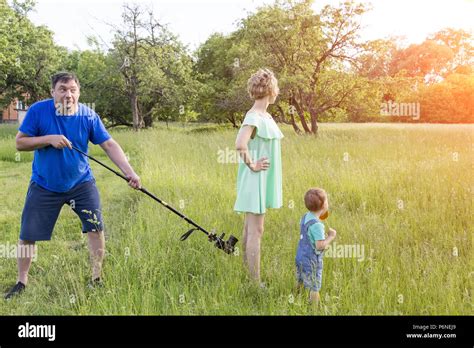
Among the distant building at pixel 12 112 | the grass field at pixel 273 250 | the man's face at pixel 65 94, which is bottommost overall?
the grass field at pixel 273 250

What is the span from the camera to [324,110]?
13688 millimetres

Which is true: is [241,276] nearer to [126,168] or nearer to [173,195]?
[126,168]

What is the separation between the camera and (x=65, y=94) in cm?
311

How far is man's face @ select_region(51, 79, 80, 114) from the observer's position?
3.10 metres

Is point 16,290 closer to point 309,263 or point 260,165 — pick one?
point 260,165

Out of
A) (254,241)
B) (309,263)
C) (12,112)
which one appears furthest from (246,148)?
(12,112)

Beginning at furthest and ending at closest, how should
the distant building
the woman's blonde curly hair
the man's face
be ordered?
the distant building, the man's face, the woman's blonde curly hair

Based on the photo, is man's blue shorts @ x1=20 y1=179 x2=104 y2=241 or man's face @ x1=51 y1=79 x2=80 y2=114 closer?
man's face @ x1=51 y1=79 x2=80 y2=114

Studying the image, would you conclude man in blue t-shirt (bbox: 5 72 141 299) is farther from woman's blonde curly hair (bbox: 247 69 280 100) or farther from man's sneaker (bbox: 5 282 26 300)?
woman's blonde curly hair (bbox: 247 69 280 100)

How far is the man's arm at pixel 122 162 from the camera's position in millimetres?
3256

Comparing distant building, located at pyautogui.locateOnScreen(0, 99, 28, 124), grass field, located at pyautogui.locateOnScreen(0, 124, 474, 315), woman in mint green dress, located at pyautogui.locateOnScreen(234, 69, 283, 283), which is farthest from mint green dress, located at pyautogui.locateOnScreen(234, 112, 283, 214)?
distant building, located at pyautogui.locateOnScreen(0, 99, 28, 124)


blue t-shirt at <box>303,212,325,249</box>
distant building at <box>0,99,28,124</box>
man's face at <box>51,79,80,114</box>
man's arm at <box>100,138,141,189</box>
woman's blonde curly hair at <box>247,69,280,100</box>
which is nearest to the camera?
blue t-shirt at <box>303,212,325,249</box>

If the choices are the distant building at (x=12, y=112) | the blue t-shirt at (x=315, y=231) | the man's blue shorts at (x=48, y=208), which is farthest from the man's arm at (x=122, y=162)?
the distant building at (x=12, y=112)

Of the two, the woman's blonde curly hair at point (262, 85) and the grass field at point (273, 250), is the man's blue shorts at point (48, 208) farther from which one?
the woman's blonde curly hair at point (262, 85)
